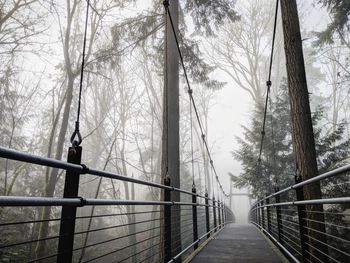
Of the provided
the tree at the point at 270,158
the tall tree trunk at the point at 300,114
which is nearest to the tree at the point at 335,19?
the tree at the point at 270,158

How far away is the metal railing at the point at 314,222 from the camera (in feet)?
5.74

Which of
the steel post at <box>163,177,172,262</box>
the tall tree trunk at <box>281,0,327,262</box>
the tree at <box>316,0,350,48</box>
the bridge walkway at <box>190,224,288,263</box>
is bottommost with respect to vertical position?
the bridge walkway at <box>190,224,288,263</box>

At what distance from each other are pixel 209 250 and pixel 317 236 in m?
1.53

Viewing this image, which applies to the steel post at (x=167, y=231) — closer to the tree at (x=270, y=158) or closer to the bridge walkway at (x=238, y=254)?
the bridge walkway at (x=238, y=254)

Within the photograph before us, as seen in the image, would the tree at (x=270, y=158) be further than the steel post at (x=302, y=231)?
Yes

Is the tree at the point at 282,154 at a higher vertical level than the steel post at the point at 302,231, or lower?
higher

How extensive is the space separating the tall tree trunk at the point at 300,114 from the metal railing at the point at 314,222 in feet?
0.15

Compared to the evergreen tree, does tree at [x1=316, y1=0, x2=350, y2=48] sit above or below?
above

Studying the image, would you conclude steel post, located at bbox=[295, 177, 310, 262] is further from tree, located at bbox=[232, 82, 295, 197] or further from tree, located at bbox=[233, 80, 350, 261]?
tree, located at bbox=[232, 82, 295, 197]

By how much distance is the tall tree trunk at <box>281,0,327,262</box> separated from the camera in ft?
13.0

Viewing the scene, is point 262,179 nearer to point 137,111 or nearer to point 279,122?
point 279,122

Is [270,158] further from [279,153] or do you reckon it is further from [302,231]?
[302,231]

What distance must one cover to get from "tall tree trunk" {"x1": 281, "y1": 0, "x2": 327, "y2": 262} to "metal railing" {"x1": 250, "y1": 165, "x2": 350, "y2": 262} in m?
0.05

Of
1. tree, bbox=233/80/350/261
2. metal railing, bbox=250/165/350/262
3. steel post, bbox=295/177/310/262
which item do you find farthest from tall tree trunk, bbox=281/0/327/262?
tree, bbox=233/80/350/261
